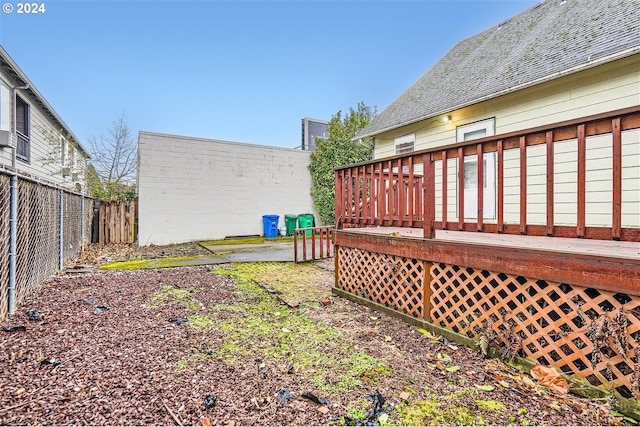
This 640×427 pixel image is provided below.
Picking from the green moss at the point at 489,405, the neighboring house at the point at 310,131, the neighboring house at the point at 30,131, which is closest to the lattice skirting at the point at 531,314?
the green moss at the point at 489,405

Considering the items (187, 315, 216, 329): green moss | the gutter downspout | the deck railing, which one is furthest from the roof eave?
the deck railing

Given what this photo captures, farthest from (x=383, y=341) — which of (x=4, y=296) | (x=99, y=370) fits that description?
(x=4, y=296)

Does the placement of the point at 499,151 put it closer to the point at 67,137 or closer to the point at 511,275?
the point at 511,275

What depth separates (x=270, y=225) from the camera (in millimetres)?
Answer: 11664

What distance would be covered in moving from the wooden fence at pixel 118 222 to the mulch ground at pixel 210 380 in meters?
7.18

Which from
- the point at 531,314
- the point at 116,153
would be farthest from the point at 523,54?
the point at 116,153

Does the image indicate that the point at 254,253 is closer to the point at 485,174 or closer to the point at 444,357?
the point at 485,174

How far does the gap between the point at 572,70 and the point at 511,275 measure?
361 centimetres

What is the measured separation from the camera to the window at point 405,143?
7.51m

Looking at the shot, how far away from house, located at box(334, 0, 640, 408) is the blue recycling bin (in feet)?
17.2

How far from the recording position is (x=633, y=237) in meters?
2.01

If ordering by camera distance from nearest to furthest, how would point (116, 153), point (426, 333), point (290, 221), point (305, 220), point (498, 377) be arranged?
point (498, 377)
point (426, 333)
point (290, 221)
point (305, 220)
point (116, 153)

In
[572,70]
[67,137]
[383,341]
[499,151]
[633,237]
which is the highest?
[67,137]

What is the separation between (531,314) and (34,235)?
5.91 meters
